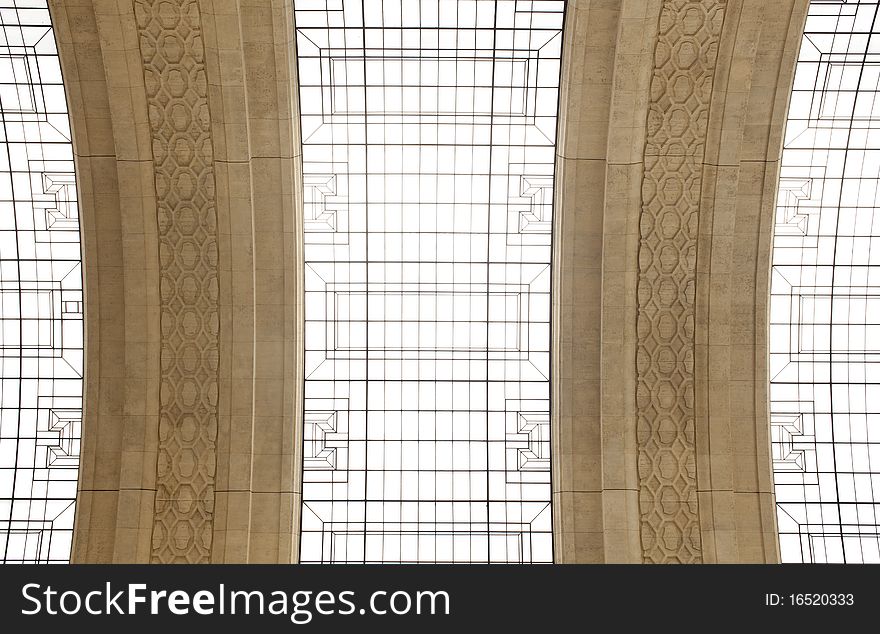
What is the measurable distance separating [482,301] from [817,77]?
5.72 m

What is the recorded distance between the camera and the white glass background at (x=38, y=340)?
40.8 feet

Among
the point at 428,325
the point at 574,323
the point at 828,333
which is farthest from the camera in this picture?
the point at 828,333

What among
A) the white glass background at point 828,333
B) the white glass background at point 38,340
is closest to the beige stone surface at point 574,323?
the white glass background at point 38,340

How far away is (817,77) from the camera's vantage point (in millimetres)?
12219

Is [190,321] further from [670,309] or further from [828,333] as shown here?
[828,333]

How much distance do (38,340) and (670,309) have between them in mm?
9299

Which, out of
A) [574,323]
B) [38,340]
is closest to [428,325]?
[574,323]

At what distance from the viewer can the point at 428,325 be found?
12875 mm

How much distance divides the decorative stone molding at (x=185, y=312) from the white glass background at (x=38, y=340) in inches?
63.8

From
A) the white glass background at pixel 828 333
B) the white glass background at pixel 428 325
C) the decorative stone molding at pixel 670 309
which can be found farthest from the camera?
the white glass background at pixel 828 333

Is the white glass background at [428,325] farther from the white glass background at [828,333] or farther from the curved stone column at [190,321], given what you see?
the white glass background at [828,333]

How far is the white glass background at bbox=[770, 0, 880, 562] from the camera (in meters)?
12.6

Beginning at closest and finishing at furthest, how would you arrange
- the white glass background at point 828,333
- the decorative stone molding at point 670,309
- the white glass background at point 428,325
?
the decorative stone molding at point 670,309
the white glass background at point 428,325
the white glass background at point 828,333
